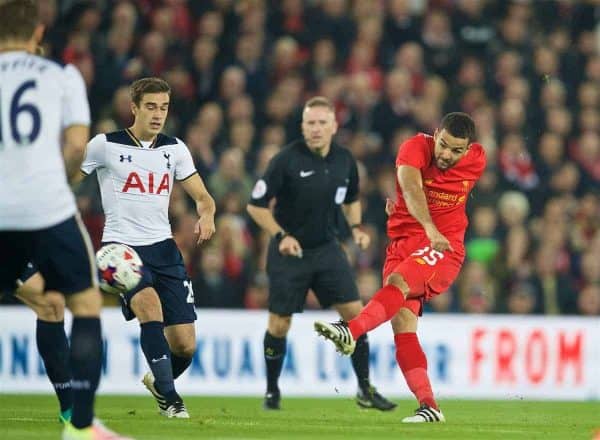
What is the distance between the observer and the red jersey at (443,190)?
32.4 ft

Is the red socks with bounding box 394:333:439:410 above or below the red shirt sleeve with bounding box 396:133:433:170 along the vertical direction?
below

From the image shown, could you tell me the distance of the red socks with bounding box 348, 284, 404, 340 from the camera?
926 centimetres

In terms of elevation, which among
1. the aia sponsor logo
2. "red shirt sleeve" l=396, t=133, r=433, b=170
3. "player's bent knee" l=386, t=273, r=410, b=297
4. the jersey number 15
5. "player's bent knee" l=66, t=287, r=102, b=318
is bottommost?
"player's bent knee" l=386, t=273, r=410, b=297

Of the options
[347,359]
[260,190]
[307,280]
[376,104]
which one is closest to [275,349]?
[307,280]

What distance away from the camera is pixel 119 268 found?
9.23 metres

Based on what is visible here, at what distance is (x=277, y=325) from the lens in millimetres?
11906

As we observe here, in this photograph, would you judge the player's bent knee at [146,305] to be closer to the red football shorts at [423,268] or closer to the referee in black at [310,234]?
the red football shorts at [423,268]

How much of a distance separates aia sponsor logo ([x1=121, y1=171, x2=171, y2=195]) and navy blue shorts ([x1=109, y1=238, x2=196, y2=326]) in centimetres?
39

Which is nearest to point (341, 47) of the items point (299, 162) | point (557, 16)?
point (557, 16)

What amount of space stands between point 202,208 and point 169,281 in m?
0.61

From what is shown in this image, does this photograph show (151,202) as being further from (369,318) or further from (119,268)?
(369,318)

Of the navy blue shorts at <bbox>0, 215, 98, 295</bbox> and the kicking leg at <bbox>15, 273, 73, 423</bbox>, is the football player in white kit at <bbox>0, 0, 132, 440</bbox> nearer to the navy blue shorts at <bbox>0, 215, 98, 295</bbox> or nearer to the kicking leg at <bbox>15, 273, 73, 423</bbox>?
the navy blue shorts at <bbox>0, 215, 98, 295</bbox>

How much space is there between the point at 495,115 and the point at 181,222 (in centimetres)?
500

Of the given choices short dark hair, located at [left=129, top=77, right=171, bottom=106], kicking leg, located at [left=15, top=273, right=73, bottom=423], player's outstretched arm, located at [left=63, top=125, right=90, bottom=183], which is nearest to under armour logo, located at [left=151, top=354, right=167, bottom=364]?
kicking leg, located at [left=15, top=273, right=73, bottom=423]
